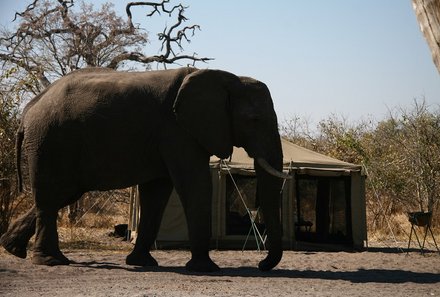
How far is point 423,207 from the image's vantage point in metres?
19.5

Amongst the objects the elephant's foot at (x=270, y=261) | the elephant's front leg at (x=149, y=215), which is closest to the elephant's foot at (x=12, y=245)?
the elephant's front leg at (x=149, y=215)

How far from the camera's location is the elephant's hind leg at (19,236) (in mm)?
10867

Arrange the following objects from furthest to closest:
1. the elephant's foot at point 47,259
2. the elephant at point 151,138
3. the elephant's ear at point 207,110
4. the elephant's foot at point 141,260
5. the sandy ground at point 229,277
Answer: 1. the elephant's foot at point 141,260
2. the elephant's foot at point 47,259
3. the elephant's ear at point 207,110
4. the elephant at point 151,138
5. the sandy ground at point 229,277

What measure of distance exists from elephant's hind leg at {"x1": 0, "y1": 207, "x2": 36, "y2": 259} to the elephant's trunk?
363 cm

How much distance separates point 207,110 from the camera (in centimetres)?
1030

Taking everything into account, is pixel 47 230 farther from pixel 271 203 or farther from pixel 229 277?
pixel 271 203

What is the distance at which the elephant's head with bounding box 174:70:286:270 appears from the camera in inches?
391

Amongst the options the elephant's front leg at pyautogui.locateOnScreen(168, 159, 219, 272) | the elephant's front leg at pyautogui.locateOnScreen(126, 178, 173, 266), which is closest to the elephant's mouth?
the elephant's front leg at pyautogui.locateOnScreen(168, 159, 219, 272)

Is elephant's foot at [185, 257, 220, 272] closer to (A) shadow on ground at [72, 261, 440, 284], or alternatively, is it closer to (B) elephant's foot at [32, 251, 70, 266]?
(A) shadow on ground at [72, 261, 440, 284]

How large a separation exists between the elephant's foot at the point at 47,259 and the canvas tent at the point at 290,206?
4.15 m

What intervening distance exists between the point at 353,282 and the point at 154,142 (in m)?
3.43

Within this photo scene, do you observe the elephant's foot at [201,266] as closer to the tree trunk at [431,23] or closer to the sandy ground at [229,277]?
the sandy ground at [229,277]

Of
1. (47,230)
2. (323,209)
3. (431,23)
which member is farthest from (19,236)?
(431,23)

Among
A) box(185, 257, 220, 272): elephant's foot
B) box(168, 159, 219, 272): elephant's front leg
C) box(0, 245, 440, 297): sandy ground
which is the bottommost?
box(0, 245, 440, 297): sandy ground
